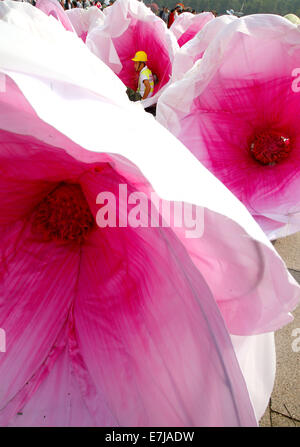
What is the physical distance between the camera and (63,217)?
0.41m

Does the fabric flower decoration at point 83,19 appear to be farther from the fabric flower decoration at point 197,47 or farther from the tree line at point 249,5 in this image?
the tree line at point 249,5

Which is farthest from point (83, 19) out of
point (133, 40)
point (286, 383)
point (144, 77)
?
point (286, 383)

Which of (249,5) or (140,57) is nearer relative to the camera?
(140,57)

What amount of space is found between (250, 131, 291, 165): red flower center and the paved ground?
0.45 m

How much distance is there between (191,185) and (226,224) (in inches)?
1.5

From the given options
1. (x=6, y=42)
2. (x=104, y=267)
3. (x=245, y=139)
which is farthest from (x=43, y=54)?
(x=245, y=139)

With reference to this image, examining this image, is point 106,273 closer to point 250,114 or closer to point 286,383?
point 250,114

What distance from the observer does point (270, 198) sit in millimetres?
519

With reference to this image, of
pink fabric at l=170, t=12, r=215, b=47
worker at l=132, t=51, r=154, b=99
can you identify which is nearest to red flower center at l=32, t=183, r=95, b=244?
worker at l=132, t=51, r=154, b=99

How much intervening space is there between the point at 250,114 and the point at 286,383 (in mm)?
594

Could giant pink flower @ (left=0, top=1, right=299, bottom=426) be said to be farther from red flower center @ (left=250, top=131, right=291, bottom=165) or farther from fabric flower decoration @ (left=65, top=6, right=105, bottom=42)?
fabric flower decoration @ (left=65, top=6, right=105, bottom=42)

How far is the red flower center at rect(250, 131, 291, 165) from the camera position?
587 mm

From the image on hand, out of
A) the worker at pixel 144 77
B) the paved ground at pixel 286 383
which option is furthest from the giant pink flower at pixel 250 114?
the worker at pixel 144 77
